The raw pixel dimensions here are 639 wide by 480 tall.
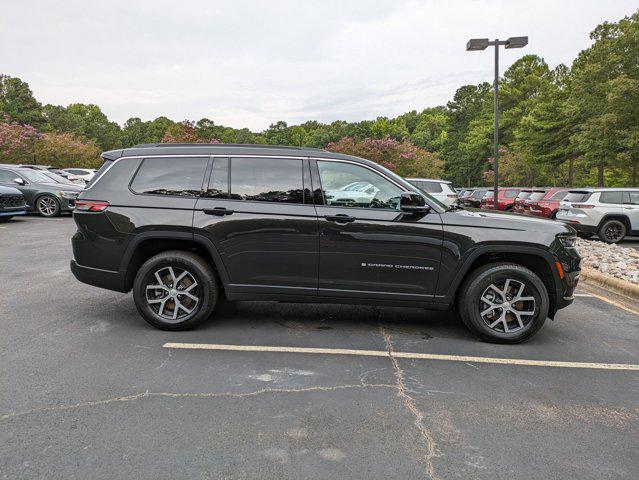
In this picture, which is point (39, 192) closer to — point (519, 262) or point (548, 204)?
point (519, 262)

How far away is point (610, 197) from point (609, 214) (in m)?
0.51

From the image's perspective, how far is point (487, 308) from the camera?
4574mm

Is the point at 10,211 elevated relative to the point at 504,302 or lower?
elevated

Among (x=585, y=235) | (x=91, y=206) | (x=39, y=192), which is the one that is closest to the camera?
(x=91, y=206)

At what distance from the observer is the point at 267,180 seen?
4.70 metres

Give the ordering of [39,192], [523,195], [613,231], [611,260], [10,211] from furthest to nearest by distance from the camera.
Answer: [523,195] < [39,192] < [613,231] < [10,211] < [611,260]

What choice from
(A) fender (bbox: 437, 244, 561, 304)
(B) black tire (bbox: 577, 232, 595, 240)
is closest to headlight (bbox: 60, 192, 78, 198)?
(A) fender (bbox: 437, 244, 561, 304)

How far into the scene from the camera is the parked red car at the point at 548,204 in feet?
53.2

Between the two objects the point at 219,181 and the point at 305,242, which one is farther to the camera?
the point at 219,181

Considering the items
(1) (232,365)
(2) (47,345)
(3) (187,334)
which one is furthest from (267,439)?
(2) (47,345)

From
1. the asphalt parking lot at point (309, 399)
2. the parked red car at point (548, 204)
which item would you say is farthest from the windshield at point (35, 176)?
the parked red car at point (548, 204)

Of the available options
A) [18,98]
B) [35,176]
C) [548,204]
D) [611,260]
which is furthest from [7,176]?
[18,98]

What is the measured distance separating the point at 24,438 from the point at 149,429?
0.72m

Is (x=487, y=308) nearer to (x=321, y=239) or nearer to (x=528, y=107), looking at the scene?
(x=321, y=239)
